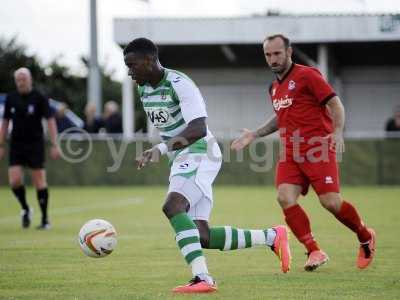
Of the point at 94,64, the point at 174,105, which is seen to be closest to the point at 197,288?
the point at 174,105

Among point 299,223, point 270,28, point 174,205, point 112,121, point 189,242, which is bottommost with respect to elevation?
point 112,121

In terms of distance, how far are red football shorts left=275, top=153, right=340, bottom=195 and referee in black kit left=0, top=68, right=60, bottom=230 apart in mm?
5896

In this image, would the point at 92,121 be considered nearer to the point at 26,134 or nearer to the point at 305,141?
the point at 26,134

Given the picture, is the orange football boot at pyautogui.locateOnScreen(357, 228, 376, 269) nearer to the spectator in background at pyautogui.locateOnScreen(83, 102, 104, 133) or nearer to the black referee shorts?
the black referee shorts

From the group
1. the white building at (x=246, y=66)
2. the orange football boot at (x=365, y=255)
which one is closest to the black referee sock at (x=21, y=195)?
the orange football boot at (x=365, y=255)

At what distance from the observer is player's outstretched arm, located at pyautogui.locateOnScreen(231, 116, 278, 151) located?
8859mm

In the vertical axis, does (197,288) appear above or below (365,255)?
above

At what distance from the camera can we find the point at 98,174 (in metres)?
27.1

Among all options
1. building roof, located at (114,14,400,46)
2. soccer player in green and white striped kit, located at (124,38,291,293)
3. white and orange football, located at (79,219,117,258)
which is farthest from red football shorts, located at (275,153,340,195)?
building roof, located at (114,14,400,46)

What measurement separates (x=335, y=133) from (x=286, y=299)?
84.0 inches

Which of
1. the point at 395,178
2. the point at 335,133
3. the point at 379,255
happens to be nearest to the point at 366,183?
the point at 395,178

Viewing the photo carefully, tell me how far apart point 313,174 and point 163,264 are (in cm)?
174

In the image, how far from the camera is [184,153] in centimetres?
786

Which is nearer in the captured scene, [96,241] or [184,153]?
[184,153]
